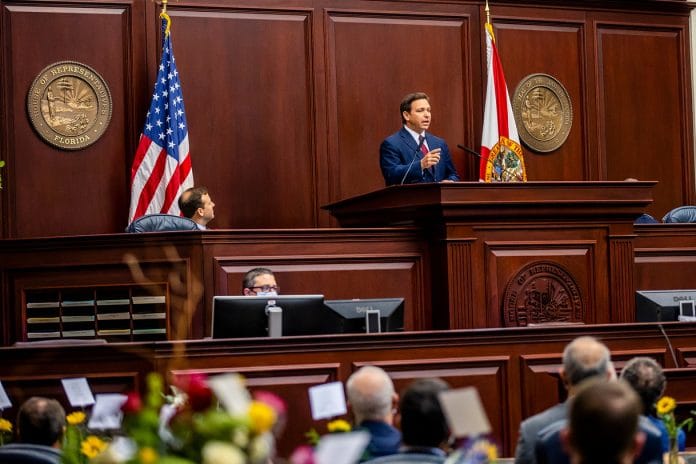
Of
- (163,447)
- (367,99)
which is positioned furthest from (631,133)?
(163,447)

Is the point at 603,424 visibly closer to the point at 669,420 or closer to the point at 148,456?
the point at 148,456

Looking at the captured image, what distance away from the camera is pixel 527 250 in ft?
26.5

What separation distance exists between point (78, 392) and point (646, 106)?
754 centimetres

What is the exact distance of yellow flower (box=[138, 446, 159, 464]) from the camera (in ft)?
7.95

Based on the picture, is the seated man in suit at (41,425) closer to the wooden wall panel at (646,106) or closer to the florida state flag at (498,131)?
the florida state flag at (498,131)

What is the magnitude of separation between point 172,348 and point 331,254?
2.13 m

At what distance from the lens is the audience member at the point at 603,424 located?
275 cm

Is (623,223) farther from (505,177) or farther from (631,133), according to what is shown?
(631,133)

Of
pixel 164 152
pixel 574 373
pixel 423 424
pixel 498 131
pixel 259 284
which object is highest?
pixel 498 131

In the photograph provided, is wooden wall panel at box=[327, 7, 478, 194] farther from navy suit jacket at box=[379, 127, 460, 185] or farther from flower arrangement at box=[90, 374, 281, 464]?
flower arrangement at box=[90, 374, 281, 464]

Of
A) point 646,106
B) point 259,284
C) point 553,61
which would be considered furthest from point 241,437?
point 646,106

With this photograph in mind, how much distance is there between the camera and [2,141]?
10141mm

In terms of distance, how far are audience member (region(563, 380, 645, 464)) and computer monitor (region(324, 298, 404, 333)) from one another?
426 centimetres

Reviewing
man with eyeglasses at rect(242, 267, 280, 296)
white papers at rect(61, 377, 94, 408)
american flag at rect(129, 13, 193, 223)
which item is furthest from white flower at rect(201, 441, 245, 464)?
american flag at rect(129, 13, 193, 223)
